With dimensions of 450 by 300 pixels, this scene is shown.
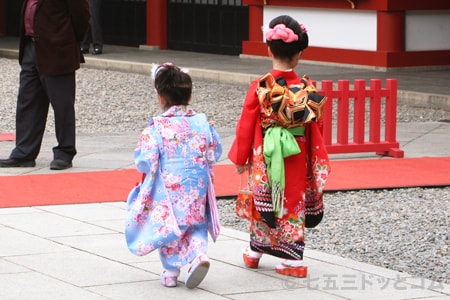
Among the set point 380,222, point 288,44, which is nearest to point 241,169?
point 288,44

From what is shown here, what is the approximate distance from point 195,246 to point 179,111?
28.3 inches

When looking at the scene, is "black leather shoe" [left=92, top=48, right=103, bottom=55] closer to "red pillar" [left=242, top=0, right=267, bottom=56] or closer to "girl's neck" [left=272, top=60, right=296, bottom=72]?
"red pillar" [left=242, top=0, right=267, bottom=56]

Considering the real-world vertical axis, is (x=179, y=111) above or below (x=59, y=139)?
above

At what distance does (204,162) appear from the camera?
6.30 meters

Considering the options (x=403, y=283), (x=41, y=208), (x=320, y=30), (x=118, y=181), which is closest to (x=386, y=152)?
(x=118, y=181)

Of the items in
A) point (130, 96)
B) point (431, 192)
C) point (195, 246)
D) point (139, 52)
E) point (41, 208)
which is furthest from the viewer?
point (139, 52)

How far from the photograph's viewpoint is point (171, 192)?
6.22 meters

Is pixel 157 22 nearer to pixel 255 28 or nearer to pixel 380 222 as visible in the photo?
pixel 255 28

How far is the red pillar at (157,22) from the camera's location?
76.7ft

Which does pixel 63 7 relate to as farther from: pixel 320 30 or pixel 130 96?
pixel 320 30

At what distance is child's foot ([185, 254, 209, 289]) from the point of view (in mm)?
6020

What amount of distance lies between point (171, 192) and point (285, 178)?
65 cm

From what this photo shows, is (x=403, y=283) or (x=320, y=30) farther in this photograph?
(x=320, y=30)

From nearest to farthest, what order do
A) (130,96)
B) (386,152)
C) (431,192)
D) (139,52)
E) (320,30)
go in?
(431,192)
(386,152)
(130,96)
(320,30)
(139,52)
